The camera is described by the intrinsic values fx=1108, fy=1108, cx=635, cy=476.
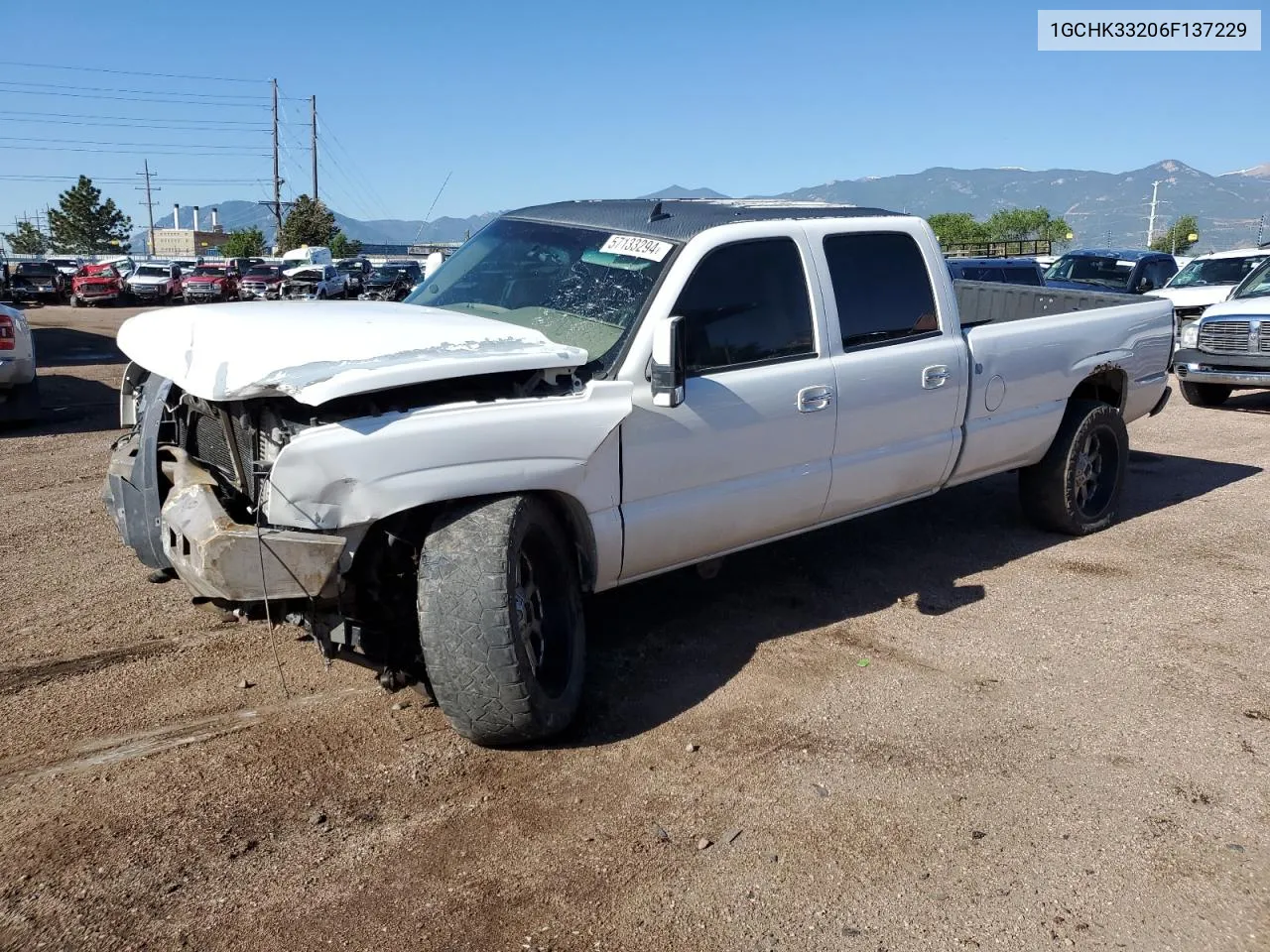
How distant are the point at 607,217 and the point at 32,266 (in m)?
41.0

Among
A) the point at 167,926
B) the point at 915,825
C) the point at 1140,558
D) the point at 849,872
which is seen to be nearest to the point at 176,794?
the point at 167,926

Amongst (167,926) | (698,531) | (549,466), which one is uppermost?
(549,466)

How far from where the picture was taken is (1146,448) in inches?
385

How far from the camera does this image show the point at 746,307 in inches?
186

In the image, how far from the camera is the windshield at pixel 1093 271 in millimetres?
17203

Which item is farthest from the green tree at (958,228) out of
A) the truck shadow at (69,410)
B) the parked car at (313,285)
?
the truck shadow at (69,410)

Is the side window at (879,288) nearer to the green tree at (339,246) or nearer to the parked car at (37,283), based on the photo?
the parked car at (37,283)

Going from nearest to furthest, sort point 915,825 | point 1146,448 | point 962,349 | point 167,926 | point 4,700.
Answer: point 167,926
point 915,825
point 4,700
point 962,349
point 1146,448

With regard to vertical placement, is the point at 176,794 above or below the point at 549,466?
below

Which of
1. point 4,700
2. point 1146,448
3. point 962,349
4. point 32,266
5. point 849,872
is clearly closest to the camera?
point 849,872

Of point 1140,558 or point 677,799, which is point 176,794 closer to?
point 677,799

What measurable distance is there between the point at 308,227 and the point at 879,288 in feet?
230

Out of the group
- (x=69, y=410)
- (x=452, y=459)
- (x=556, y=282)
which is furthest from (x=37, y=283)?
(x=452, y=459)

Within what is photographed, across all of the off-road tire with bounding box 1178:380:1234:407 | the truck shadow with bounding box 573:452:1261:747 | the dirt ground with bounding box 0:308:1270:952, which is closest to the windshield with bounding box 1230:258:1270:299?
the off-road tire with bounding box 1178:380:1234:407
